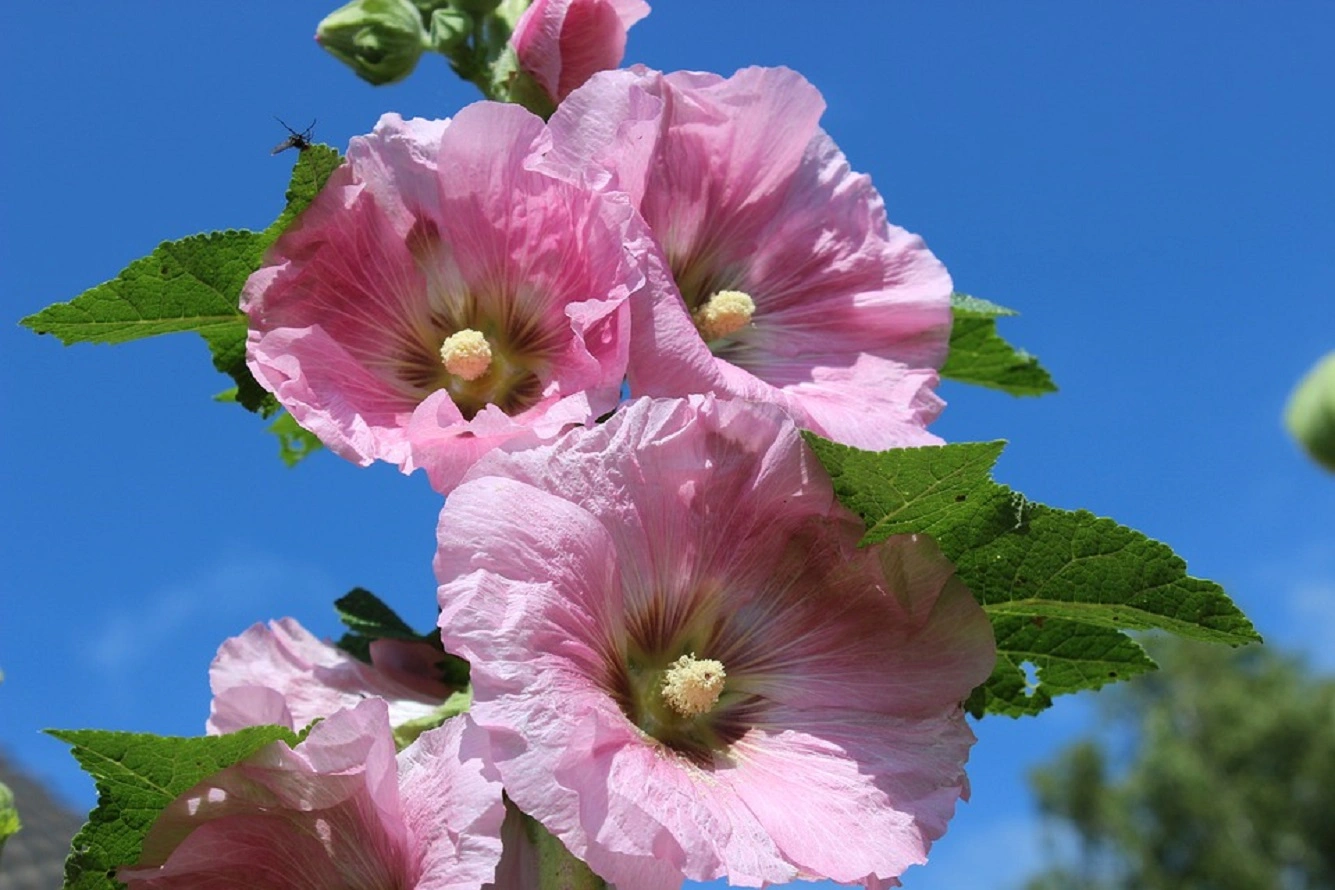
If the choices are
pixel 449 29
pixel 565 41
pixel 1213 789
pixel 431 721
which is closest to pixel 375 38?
pixel 449 29

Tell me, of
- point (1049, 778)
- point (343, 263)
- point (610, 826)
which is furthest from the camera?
point (1049, 778)

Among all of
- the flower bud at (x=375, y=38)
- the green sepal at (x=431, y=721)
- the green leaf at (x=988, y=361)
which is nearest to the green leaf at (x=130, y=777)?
the green sepal at (x=431, y=721)

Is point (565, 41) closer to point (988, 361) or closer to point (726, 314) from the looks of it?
point (726, 314)

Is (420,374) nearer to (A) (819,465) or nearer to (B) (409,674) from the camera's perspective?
(B) (409,674)

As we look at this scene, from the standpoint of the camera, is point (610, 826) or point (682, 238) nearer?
point (610, 826)

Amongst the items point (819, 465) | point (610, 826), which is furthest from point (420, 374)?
point (610, 826)

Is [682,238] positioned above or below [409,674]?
above

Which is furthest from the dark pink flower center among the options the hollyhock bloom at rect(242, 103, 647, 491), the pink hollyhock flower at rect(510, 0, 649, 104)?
the pink hollyhock flower at rect(510, 0, 649, 104)

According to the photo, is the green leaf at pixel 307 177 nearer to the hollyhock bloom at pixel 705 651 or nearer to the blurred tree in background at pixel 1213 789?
the hollyhock bloom at pixel 705 651

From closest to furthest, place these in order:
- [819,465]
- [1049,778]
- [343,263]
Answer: [819,465] → [343,263] → [1049,778]
